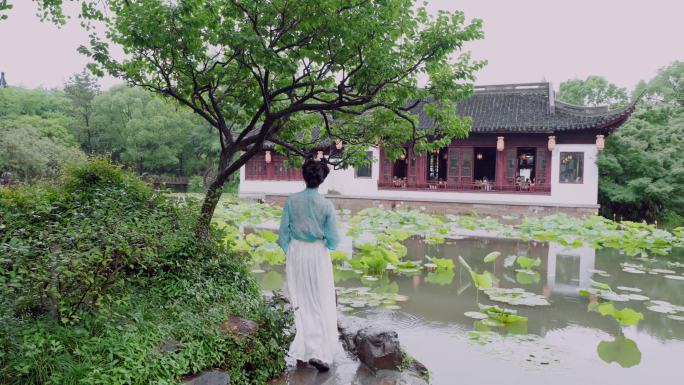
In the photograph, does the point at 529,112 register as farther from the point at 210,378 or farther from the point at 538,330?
the point at 210,378

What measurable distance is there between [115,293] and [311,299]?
4.54 feet

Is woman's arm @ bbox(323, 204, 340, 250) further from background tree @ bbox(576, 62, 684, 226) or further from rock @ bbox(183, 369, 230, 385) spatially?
background tree @ bbox(576, 62, 684, 226)

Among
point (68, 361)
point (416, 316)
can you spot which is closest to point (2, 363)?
point (68, 361)

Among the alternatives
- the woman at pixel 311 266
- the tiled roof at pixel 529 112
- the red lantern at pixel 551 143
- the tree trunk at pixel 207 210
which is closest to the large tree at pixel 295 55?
the tree trunk at pixel 207 210

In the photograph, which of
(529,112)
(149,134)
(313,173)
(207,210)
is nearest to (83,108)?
(149,134)

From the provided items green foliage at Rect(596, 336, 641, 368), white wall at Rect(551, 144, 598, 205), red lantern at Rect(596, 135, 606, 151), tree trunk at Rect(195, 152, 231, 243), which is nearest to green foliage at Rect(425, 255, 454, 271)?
green foliage at Rect(596, 336, 641, 368)

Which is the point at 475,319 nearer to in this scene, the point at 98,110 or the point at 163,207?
the point at 163,207

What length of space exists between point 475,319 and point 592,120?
14.6 meters

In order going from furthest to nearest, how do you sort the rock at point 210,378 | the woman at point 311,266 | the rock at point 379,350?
the rock at point 379,350
the woman at point 311,266
the rock at point 210,378

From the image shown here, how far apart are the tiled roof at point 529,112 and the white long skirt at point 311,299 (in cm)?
1492

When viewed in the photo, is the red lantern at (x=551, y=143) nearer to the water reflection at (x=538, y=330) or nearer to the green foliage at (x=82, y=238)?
the water reflection at (x=538, y=330)

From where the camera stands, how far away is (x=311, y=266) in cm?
344

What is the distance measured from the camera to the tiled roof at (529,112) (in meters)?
17.3

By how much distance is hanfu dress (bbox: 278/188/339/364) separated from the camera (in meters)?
3.43
